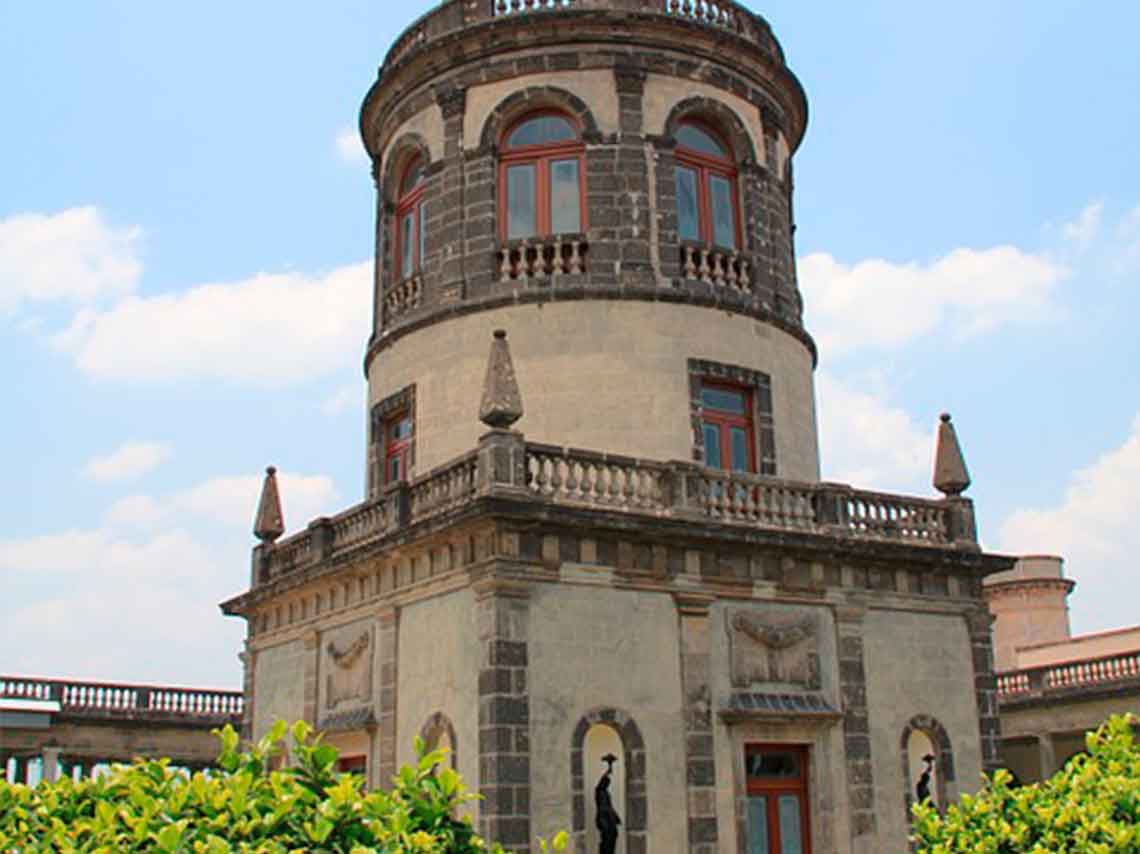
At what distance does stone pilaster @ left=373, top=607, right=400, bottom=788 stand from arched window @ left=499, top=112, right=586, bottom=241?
713cm

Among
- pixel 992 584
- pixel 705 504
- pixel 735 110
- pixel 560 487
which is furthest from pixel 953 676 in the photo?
pixel 992 584

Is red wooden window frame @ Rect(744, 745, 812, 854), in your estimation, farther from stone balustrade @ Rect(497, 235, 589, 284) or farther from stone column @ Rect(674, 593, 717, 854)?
stone balustrade @ Rect(497, 235, 589, 284)

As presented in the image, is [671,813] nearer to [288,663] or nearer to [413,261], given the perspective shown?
[288,663]

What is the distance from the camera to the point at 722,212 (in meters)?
24.0

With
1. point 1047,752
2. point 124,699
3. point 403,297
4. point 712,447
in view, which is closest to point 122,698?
point 124,699

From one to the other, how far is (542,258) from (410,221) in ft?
12.3

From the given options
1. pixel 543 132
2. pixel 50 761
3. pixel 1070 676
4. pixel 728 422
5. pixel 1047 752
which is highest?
pixel 543 132

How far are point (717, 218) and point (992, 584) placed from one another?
26.9 metres

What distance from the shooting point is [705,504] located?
779 inches

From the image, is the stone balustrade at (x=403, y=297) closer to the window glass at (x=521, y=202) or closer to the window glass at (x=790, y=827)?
the window glass at (x=521, y=202)

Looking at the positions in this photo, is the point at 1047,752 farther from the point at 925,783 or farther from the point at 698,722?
the point at 698,722

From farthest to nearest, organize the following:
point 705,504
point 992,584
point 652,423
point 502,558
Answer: point 992,584 < point 652,423 < point 705,504 < point 502,558

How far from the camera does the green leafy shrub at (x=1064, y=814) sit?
32.8 feet

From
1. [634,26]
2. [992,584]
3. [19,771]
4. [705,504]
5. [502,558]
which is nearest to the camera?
[502,558]
